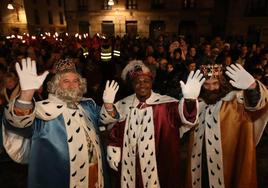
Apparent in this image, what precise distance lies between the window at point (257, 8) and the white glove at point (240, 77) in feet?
78.5

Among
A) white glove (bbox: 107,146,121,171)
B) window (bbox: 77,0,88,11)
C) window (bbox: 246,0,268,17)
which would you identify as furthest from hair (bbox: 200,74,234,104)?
window (bbox: 77,0,88,11)

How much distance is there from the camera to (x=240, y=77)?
7.66 feet

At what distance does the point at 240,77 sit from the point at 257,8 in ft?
80.2

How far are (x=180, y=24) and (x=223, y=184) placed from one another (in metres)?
26.6

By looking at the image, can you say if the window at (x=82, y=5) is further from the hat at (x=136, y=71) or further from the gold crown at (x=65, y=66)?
the gold crown at (x=65, y=66)

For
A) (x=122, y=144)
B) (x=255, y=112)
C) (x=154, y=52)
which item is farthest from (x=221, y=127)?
(x=154, y=52)

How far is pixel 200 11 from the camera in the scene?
2634cm

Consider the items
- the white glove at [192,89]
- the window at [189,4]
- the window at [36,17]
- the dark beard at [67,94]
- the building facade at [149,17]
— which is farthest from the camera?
→ the window at [36,17]

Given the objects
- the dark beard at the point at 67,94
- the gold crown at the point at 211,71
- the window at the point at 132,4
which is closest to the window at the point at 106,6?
the window at the point at 132,4

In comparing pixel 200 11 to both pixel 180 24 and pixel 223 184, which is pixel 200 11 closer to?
pixel 180 24

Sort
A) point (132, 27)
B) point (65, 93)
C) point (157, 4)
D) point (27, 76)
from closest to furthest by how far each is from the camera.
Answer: point (27, 76), point (65, 93), point (157, 4), point (132, 27)

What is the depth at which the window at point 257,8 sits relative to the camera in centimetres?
2280

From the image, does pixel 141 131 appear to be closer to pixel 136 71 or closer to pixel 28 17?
pixel 136 71

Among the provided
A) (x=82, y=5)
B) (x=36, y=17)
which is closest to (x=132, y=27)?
(x=82, y=5)
